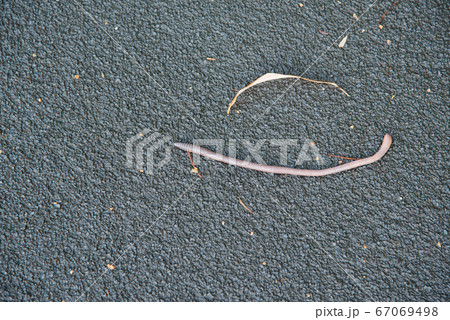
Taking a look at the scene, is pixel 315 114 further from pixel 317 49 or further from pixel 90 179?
pixel 90 179

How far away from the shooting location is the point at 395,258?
2.13m

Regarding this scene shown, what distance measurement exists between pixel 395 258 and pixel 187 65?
1.81 m

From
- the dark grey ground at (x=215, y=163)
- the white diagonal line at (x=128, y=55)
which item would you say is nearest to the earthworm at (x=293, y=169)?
the dark grey ground at (x=215, y=163)

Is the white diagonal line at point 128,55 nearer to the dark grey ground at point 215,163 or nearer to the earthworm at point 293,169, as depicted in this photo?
the dark grey ground at point 215,163

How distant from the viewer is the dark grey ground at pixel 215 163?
2.13 meters

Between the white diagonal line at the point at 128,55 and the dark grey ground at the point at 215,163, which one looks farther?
the white diagonal line at the point at 128,55

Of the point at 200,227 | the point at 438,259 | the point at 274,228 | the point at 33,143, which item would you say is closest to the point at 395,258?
the point at 438,259

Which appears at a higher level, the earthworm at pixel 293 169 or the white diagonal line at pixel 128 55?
the white diagonal line at pixel 128 55
